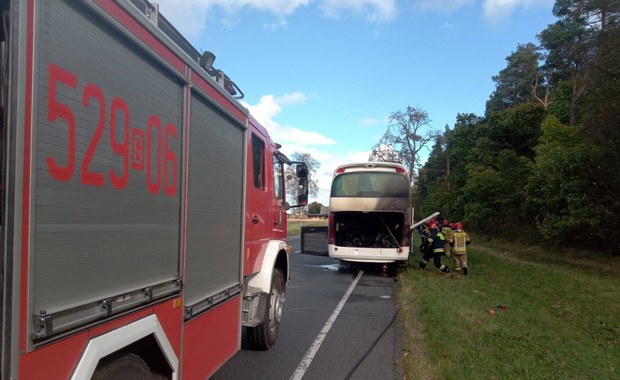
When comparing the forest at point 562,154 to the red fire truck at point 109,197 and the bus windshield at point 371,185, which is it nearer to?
the bus windshield at point 371,185

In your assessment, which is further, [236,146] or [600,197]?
[600,197]

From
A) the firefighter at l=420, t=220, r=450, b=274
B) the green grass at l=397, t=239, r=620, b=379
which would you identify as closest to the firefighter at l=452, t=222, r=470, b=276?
the firefighter at l=420, t=220, r=450, b=274

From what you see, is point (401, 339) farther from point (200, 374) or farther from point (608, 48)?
point (608, 48)

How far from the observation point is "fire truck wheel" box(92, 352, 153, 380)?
2.60 meters

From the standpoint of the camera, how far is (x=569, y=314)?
949 centimetres

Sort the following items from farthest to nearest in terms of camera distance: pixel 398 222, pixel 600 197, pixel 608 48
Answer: pixel 600 197
pixel 608 48
pixel 398 222

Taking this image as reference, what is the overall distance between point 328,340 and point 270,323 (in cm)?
122

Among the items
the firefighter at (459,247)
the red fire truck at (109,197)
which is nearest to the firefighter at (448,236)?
the firefighter at (459,247)

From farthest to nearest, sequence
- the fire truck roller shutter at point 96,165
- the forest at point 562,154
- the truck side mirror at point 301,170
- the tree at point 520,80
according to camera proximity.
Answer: the tree at point 520,80
the forest at point 562,154
the truck side mirror at point 301,170
the fire truck roller shutter at point 96,165

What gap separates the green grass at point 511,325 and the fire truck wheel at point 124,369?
10.8ft

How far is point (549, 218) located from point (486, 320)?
14848 mm

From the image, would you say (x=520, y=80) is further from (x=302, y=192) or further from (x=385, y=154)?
(x=302, y=192)

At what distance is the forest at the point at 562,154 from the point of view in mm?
17688

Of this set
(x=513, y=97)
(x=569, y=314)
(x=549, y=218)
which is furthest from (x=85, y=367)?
(x=513, y=97)
